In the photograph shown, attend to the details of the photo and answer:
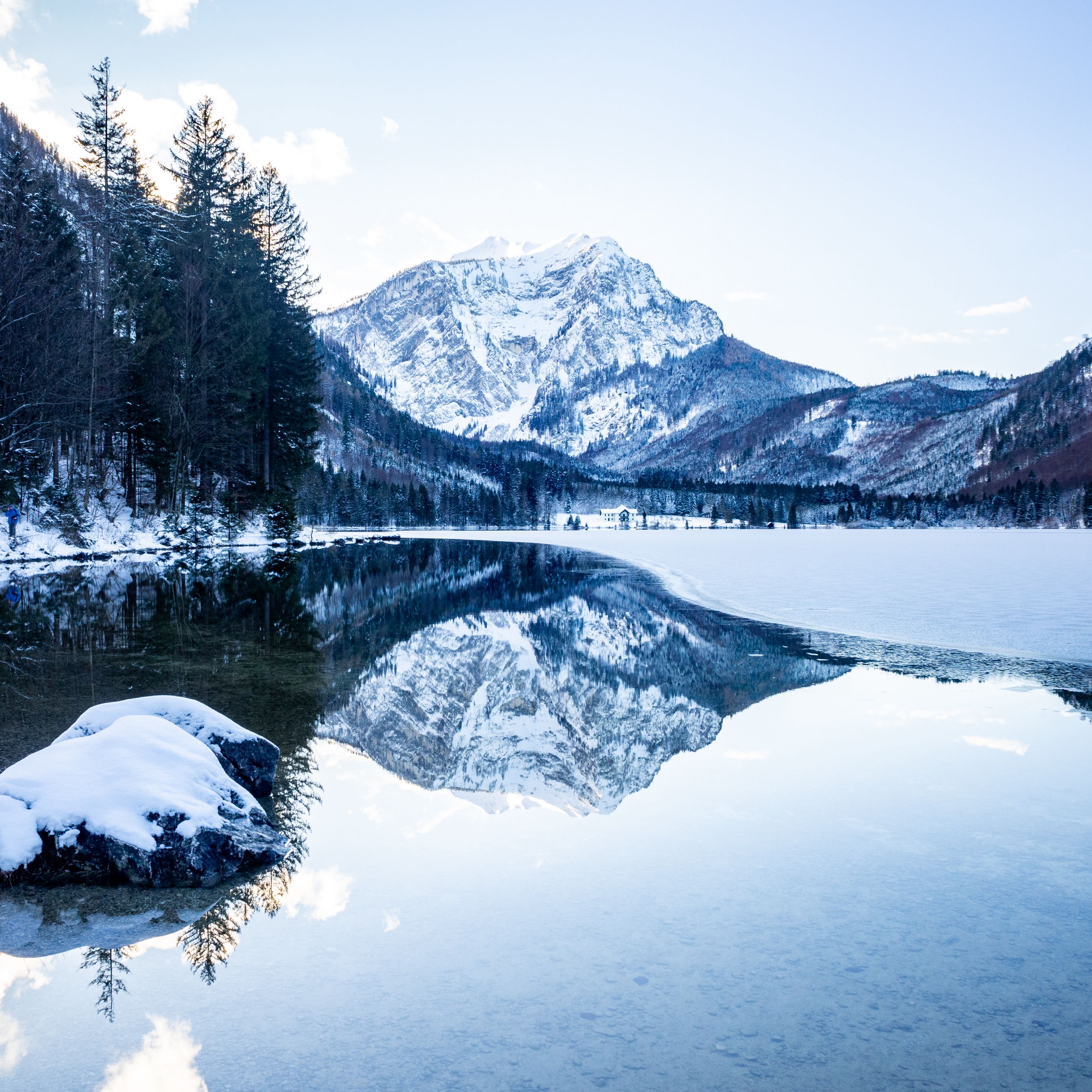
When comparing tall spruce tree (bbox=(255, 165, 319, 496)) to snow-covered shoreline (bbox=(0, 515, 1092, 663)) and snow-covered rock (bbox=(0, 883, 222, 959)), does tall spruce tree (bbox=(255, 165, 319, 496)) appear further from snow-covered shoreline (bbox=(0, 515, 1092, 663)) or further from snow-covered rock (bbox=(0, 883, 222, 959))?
snow-covered rock (bbox=(0, 883, 222, 959))

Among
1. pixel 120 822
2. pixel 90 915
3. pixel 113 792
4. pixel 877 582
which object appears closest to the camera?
pixel 90 915

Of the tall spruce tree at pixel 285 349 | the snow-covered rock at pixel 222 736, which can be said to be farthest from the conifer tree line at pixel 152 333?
the snow-covered rock at pixel 222 736

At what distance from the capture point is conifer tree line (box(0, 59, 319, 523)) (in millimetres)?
30781

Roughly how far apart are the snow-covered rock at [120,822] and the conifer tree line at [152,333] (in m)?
26.9

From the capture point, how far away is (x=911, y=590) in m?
27.0

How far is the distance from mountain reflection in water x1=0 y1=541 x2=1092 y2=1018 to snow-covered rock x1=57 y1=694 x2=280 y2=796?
327 mm

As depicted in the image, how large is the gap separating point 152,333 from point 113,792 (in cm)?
3732

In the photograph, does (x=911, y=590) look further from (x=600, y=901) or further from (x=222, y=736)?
(x=222, y=736)

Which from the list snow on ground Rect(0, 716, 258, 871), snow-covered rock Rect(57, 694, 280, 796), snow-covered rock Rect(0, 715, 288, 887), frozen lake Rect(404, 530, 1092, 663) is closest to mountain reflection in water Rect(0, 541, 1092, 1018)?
snow-covered rock Rect(0, 715, 288, 887)

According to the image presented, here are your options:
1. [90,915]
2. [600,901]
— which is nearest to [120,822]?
[90,915]

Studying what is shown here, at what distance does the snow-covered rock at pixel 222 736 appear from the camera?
7.63 meters

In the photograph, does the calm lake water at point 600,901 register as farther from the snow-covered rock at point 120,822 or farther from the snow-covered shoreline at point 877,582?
the snow-covered shoreline at point 877,582

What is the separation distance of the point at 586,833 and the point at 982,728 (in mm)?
6032

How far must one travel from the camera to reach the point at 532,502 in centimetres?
16350
